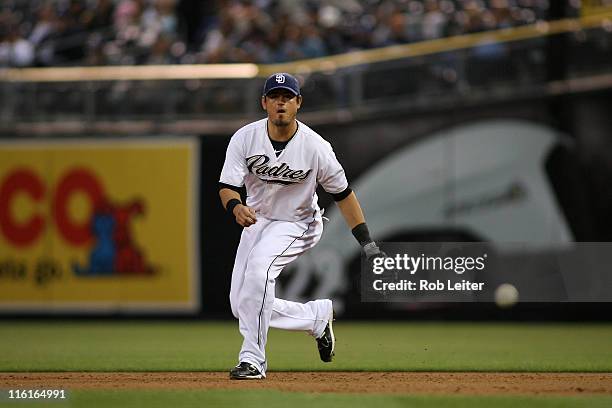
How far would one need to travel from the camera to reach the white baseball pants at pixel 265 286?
300 inches

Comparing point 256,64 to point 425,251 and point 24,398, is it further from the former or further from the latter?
point 24,398

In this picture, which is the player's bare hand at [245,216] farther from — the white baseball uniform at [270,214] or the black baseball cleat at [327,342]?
the black baseball cleat at [327,342]

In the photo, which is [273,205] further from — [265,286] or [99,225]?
[99,225]

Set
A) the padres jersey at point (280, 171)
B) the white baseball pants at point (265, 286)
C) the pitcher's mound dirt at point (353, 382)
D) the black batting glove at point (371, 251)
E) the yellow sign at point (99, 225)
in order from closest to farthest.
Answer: the pitcher's mound dirt at point (353, 382) < the white baseball pants at point (265, 286) < the padres jersey at point (280, 171) < the black batting glove at point (371, 251) < the yellow sign at point (99, 225)

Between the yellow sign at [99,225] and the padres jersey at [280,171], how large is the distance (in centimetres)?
751

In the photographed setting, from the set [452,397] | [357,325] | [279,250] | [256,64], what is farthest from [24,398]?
[256,64]

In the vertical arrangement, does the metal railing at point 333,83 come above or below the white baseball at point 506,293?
above

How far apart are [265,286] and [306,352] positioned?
3073 mm

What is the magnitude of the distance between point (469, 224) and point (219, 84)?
12.7 ft

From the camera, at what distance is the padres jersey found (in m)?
7.77

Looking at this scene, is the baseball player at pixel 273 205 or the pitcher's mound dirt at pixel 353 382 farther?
the baseball player at pixel 273 205

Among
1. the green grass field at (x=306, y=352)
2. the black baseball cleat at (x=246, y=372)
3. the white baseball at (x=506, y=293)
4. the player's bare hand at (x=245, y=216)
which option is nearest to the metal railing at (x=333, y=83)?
the green grass field at (x=306, y=352)

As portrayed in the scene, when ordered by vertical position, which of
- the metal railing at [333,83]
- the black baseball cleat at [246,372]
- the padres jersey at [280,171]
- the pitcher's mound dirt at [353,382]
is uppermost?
the metal railing at [333,83]

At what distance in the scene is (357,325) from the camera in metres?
14.8
